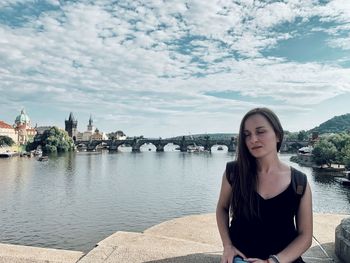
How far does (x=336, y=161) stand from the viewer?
5488 cm

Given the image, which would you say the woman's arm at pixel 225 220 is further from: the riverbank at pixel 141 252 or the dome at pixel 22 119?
the dome at pixel 22 119

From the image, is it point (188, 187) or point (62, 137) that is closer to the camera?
point (188, 187)

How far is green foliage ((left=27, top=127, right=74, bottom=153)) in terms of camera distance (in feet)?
325

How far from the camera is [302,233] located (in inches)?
110

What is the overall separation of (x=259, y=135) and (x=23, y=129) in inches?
5461

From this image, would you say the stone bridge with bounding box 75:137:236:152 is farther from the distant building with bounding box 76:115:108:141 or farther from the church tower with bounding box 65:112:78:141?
the distant building with bounding box 76:115:108:141

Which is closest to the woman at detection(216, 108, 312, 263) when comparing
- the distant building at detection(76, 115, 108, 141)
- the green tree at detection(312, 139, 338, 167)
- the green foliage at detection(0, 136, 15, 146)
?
the green tree at detection(312, 139, 338, 167)

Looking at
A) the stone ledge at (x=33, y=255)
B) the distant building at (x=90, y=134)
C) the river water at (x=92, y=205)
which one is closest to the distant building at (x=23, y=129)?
the distant building at (x=90, y=134)

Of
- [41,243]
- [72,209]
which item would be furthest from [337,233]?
[72,209]

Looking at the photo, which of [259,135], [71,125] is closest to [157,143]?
[71,125]

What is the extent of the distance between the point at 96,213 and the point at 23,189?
12490 millimetres

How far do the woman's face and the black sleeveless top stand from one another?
0.27 m

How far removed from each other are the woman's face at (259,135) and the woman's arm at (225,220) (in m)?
A: 0.33

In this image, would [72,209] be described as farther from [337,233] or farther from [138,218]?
[337,233]
